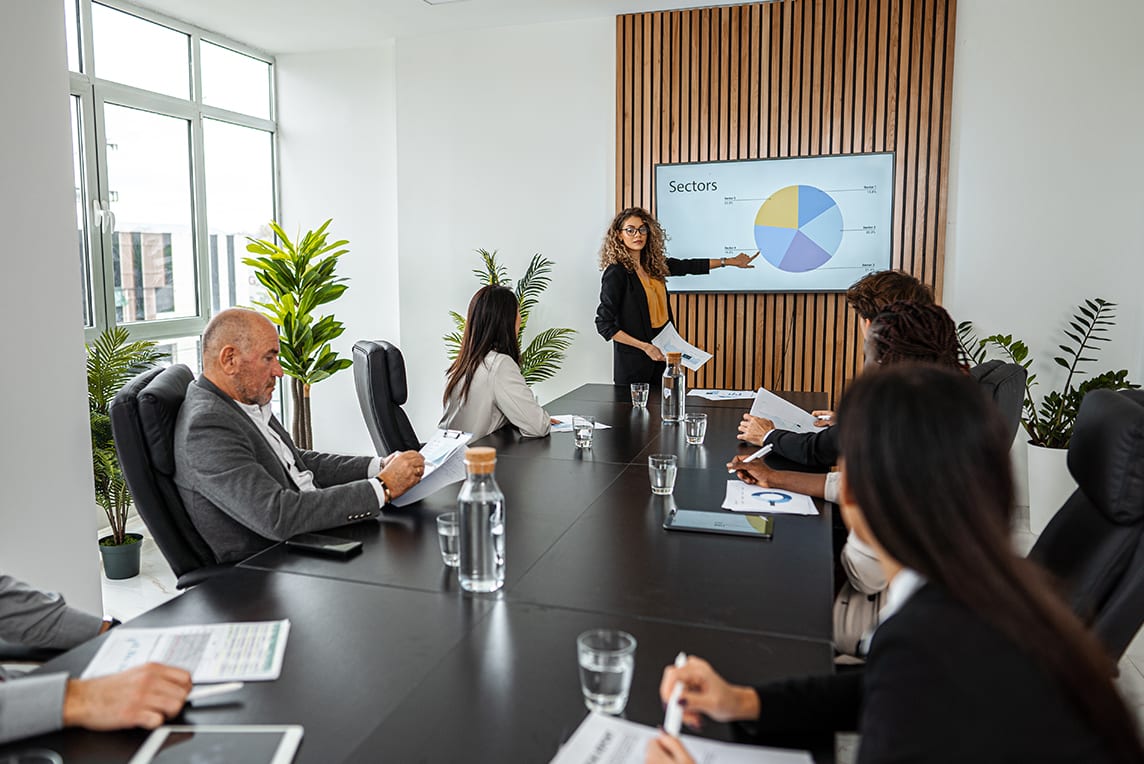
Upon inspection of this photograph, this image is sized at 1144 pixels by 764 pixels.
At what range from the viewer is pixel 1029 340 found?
5254 millimetres

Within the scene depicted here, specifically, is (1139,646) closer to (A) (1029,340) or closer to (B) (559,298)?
(A) (1029,340)

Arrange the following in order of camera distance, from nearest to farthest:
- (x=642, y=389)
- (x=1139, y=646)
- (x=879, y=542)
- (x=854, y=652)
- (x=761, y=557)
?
1. (x=879, y=542)
2. (x=761, y=557)
3. (x=854, y=652)
4. (x=1139, y=646)
5. (x=642, y=389)

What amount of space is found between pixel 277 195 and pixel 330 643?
20.0 feet

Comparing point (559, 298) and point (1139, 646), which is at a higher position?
point (559, 298)

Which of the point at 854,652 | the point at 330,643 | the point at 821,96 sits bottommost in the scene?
the point at 854,652

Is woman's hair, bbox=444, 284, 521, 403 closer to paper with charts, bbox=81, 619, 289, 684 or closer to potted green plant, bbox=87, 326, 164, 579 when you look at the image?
potted green plant, bbox=87, 326, 164, 579

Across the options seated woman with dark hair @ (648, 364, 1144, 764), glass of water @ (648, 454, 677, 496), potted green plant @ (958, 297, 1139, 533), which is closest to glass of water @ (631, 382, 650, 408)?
glass of water @ (648, 454, 677, 496)

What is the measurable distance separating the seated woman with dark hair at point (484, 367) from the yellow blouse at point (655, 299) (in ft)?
5.41

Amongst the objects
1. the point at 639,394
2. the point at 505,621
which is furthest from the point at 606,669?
the point at 639,394

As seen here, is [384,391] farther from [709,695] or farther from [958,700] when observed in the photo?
[958,700]

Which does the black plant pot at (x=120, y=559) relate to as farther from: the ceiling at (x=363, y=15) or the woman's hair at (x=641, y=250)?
the ceiling at (x=363, y=15)

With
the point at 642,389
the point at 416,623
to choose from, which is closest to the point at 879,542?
the point at 416,623

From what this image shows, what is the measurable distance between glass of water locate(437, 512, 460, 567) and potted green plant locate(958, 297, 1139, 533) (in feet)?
11.5

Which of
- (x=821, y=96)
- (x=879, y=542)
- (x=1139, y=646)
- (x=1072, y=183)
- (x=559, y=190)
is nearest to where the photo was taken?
(x=879, y=542)
